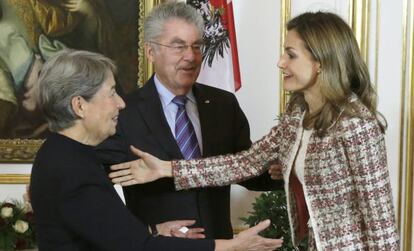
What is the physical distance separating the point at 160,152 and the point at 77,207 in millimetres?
826

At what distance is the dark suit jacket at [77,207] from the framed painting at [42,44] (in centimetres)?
226

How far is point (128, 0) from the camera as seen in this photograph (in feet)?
14.0

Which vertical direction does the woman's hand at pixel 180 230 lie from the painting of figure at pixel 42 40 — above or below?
below

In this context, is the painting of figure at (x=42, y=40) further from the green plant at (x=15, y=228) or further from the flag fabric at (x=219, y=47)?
the green plant at (x=15, y=228)

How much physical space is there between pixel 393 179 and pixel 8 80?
2551mm

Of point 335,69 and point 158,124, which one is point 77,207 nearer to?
point 158,124

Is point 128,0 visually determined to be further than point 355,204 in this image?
Yes

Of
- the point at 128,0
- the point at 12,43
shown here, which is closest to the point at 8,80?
the point at 12,43

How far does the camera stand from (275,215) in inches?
144

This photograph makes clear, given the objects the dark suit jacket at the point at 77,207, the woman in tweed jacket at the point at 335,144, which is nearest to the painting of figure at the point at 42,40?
the woman in tweed jacket at the point at 335,144

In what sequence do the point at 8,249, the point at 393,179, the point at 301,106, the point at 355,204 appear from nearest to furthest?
the point at 355,204 < the point at 301,106 < the point at 8,249 < the point at 393,179

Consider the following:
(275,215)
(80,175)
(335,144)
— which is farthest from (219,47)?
(80,175)

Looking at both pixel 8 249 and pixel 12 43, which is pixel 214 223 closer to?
pixel 8 249

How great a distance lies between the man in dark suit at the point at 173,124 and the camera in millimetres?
2682
